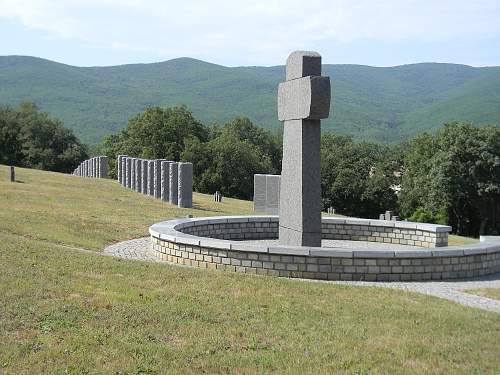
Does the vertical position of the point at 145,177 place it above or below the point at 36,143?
below

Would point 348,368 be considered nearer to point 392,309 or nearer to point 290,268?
point 392,309

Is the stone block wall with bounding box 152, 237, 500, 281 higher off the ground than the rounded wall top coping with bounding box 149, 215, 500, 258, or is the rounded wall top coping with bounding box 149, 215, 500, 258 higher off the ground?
the rounded wall top coping with bounding box 149, 215, 500, 258

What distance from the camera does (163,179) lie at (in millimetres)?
27375

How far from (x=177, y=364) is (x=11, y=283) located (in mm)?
3393

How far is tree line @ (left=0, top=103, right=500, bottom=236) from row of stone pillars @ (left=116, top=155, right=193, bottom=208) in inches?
1002

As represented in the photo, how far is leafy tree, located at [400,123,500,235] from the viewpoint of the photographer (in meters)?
46.8

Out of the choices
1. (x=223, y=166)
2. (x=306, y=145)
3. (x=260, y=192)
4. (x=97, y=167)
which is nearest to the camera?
(x=306, y=145)

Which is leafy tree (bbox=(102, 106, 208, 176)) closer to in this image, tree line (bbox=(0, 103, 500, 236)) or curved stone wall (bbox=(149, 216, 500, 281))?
tree line (bbox=(0, 103, 500, 236))

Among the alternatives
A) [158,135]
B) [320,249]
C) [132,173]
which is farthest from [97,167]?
[320,249]

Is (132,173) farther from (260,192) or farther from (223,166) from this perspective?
(223,166)

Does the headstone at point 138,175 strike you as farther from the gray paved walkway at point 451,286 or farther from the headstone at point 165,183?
the gray paved walkway at point 451,286

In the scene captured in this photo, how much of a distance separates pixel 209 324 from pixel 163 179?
2053 centimetres

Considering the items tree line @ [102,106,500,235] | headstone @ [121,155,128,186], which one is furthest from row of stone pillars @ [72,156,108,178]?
tree line @ [102,106,500,235]

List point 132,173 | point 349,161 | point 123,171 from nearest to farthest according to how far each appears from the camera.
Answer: point 132,173 < point 123,171 < point 349,161
